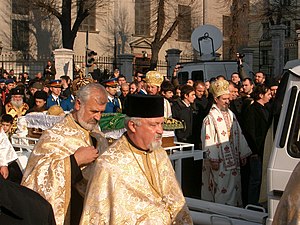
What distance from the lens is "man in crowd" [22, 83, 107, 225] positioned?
4.50m

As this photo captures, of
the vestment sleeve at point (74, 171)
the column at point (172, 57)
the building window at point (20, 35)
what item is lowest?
the vestment sleeve at point (74, 171)

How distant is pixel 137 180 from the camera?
3924 millimetres

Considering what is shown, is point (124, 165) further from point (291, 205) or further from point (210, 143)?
point (210, 143)

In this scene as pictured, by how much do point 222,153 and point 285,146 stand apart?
276cm

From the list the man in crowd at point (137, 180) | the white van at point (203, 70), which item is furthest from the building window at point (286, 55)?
the man in crowd at point (137, 180)

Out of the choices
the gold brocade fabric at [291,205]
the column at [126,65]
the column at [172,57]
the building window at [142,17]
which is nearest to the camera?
the gold brocade fabric at [291,205]

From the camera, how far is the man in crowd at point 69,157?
4504mm

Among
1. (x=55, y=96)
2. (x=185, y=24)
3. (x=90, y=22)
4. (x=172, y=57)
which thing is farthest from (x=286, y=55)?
(x=55, y=96)

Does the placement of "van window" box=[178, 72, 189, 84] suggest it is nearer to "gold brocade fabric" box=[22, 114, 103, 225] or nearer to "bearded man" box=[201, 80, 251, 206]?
"bearded man" box=[201, 80, 251, 206]

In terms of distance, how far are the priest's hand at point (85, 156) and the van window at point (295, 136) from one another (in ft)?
4.89

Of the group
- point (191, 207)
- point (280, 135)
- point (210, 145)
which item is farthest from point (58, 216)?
point (210, 145)

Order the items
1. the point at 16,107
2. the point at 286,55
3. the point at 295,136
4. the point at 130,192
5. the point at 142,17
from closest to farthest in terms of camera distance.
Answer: the point at 130,192 < the point at 295,136 < the point at 16,107 < the point at 286,55 < the point at 142,17

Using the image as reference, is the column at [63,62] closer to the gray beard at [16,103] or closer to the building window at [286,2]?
the gray beard at [16,103]

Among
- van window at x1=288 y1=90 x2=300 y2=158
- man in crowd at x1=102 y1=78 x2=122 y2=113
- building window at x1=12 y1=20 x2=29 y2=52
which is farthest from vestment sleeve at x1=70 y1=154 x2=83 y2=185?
Answer: building window at x1=12 y1=20 x2=29 y2=52
